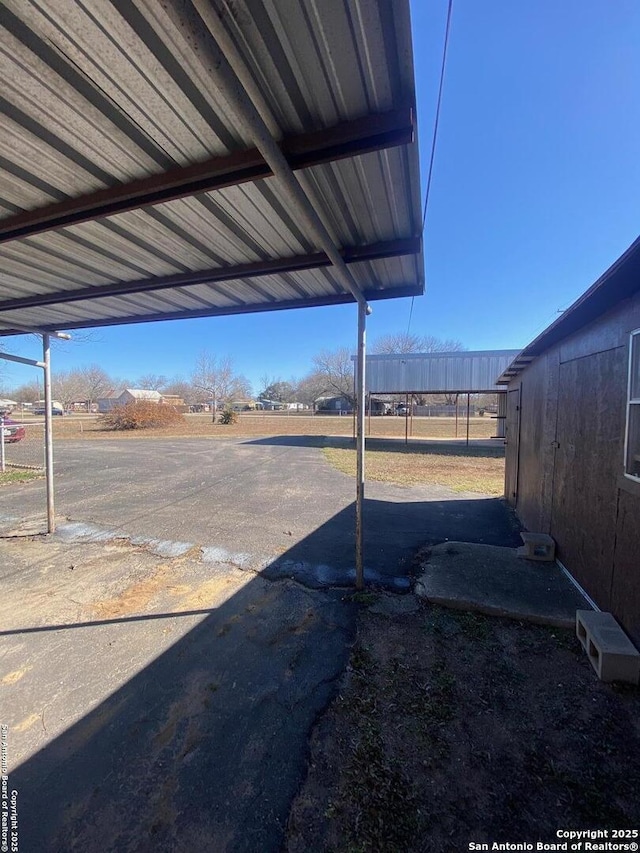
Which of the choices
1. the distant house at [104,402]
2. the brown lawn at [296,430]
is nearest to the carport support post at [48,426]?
the brown lawn at [296,430]

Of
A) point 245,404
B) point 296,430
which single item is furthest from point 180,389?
point 296,430

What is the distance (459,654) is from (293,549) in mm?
2196

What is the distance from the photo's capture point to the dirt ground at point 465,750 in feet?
4.25

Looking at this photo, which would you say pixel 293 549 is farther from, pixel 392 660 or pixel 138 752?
pixel 138 752

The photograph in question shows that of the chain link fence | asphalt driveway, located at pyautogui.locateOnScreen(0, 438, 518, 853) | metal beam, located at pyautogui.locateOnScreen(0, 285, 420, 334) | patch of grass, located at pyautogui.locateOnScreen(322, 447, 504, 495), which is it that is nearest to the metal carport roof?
metal beam, located at pyautogui.locateOnScreen(0, 285, 420, 334)

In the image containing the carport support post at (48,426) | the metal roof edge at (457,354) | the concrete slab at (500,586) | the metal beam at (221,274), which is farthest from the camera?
the metal roof edge at (457,354)

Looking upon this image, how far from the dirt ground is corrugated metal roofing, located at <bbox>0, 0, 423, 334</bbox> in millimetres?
2776

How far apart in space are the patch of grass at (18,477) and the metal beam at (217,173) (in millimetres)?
7897

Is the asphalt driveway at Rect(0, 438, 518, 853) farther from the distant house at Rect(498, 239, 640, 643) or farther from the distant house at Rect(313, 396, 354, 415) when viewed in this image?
the distant house at Rect(313, 396, 354, 415)

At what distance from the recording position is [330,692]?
193cm

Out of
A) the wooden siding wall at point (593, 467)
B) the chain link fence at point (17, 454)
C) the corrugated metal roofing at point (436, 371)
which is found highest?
the corrugated metal roofing at point (436, 371)

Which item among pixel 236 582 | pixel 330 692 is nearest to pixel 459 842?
pixel 330 692

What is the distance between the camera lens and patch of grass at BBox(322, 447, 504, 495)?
8.13m

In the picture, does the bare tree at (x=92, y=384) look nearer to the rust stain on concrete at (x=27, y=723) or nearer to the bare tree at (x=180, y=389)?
the bare tree at (x=180, y=389)
